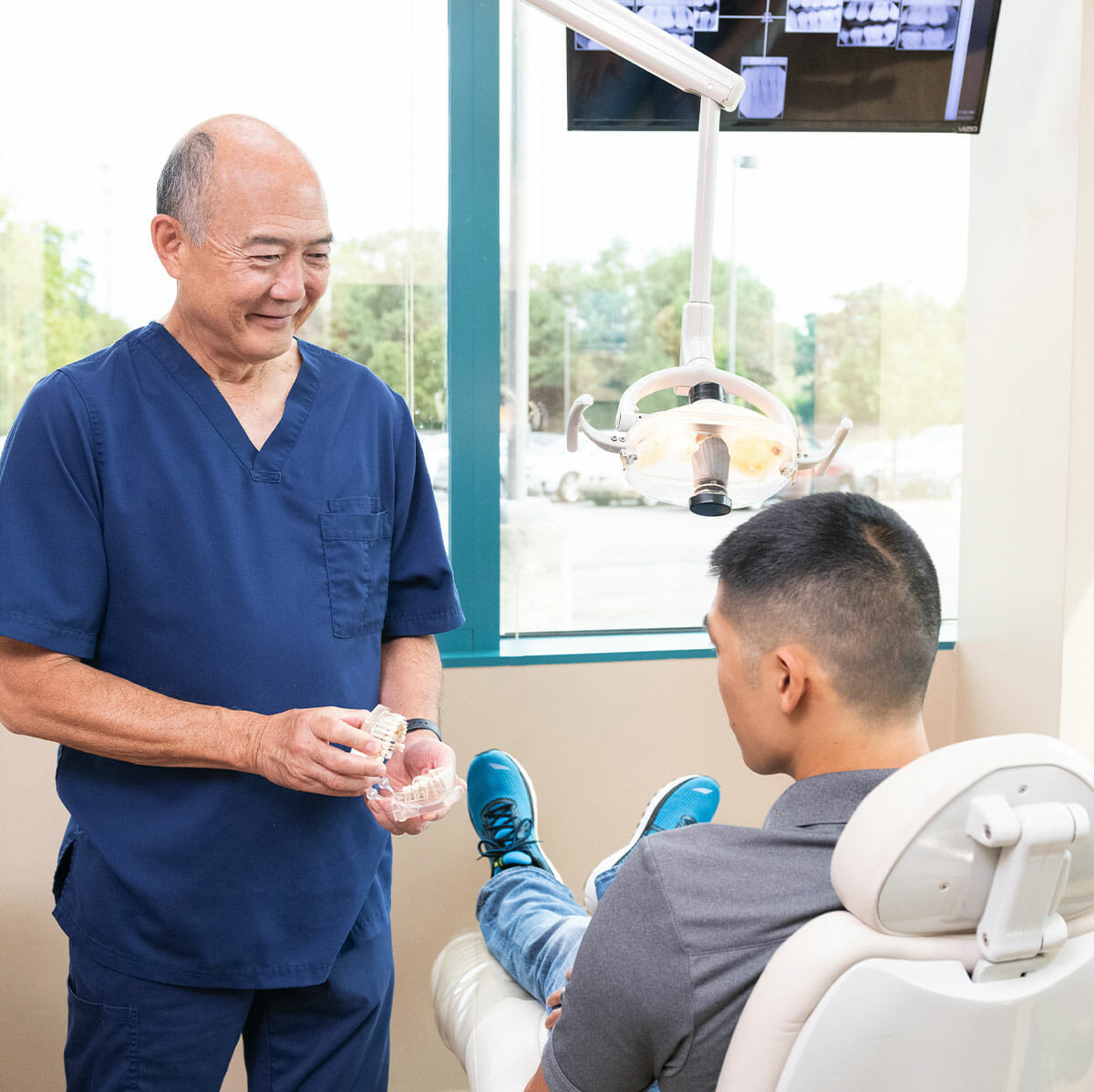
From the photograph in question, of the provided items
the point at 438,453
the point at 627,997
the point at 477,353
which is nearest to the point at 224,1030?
the point at 627,997

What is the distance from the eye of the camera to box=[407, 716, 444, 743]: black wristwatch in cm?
145

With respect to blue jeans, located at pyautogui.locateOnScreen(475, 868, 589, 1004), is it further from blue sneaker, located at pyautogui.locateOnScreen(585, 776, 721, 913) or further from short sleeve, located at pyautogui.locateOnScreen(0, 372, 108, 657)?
short sleeve, located at pyautogui.locateOnScreen(0, 372, 108, 657)

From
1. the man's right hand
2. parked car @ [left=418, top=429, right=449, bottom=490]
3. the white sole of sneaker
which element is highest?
parked car @ [left=418, top=429, right=449, bottom=490]

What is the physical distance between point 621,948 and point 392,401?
0.85 meters

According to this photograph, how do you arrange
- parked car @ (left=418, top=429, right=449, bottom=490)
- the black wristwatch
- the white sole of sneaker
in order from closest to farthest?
the black wristwatch < the white sole of sneaker < parked car @ (left=418, top=429, right=449, bottom=490)

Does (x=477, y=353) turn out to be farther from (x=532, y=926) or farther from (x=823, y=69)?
(x=532, y=926)

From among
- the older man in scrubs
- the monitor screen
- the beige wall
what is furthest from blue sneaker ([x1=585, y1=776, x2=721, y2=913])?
the monitor screen

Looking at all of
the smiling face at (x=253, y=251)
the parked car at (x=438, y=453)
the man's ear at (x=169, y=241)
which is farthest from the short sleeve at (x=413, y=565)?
the parked car at (x=438, y=453)

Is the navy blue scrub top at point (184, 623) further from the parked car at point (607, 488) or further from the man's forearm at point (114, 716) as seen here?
the parked car at point (607, 488)

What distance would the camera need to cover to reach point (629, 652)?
225 centimetres

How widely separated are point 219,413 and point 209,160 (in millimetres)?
294

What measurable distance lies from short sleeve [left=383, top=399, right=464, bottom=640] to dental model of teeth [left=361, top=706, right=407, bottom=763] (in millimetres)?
304

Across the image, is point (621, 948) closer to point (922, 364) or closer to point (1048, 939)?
point (1048, 939)

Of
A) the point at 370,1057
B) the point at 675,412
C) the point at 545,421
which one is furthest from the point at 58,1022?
the point at 675,412
